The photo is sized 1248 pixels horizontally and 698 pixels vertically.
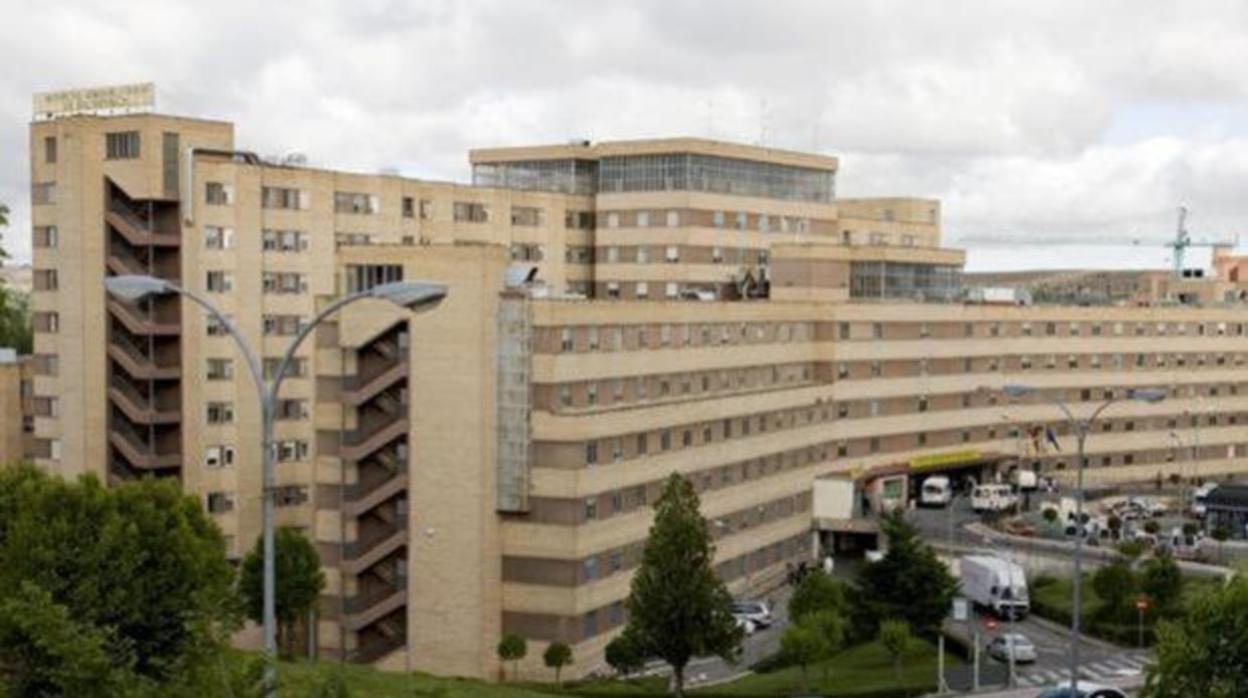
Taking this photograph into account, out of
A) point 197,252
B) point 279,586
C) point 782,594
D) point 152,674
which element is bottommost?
point 782,594

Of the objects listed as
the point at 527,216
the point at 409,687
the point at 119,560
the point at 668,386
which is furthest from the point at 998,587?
the point at 119,560

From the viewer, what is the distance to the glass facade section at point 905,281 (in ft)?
350

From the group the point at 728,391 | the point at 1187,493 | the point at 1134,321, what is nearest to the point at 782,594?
the point at 728,391

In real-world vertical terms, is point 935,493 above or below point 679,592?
below

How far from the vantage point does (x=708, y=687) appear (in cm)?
6322

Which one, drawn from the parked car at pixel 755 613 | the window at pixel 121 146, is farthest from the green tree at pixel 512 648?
the window at pixel 121 146

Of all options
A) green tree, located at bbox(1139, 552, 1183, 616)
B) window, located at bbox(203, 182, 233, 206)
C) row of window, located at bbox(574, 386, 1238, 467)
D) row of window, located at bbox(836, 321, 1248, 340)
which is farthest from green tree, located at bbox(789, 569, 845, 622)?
window, located at bbox(203, 182, 233, 206)

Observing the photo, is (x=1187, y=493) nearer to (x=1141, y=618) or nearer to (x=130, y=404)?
(x=1141, y=618)

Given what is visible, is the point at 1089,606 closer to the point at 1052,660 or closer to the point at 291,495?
the point at 1052,660

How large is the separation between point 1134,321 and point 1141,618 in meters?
61.6

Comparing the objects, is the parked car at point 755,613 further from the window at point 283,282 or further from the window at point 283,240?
the window at point 283,240

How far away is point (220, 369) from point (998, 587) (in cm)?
4115

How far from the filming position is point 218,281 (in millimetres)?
84062

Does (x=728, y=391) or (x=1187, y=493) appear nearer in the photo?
(x=728, y=391)
